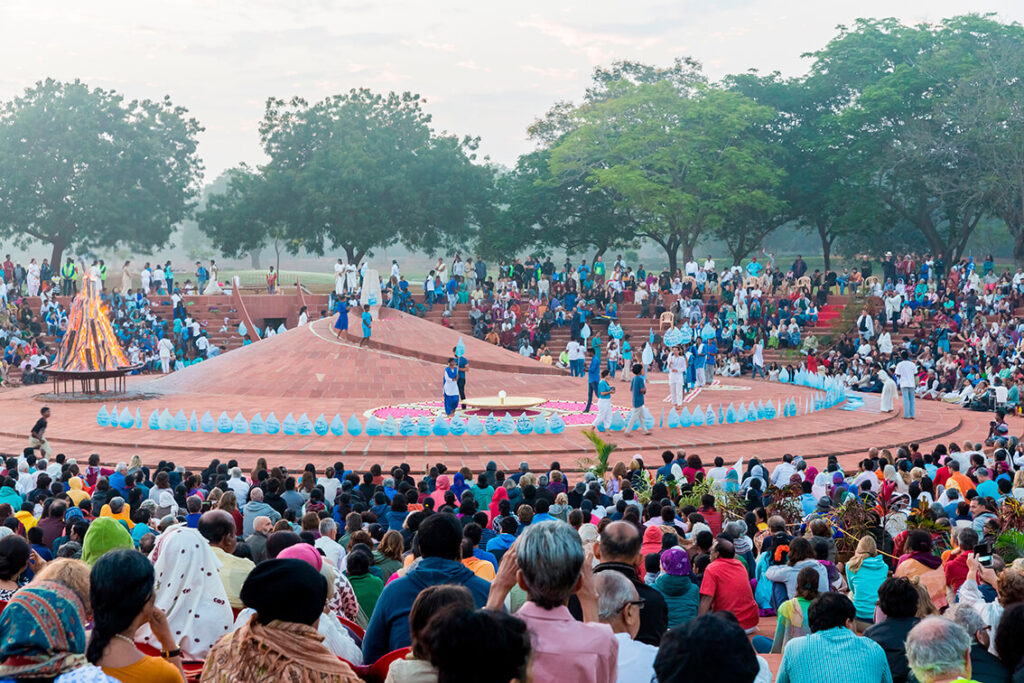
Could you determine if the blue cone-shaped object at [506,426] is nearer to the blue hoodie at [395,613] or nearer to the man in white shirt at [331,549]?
the man in white shirt at [331,549]

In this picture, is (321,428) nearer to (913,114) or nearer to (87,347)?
(87,347)

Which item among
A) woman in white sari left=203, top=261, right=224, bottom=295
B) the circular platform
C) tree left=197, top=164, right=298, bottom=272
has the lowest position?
the circular platform

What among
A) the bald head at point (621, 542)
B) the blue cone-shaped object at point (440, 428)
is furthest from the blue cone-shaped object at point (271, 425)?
the bald head at point (621, 542)

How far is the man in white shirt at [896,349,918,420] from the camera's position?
19698 millimetres

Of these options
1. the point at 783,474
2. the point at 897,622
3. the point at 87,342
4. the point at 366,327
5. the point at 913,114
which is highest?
the point at 913,114

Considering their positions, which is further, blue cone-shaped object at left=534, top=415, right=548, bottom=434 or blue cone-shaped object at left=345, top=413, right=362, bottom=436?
blue cone-shaped object at left=534, top=415, right=548, bottom=434

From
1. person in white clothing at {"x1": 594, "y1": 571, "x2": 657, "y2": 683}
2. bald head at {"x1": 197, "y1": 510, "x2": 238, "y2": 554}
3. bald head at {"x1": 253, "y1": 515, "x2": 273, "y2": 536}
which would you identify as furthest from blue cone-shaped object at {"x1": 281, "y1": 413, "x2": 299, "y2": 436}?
person in white clothing at {"x1": 594, "y1": 571, "x2": 657, "y2": 683}

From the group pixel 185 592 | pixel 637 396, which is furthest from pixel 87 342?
pixel 185 592

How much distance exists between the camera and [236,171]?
43.5 meters

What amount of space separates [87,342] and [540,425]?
33.9 ft

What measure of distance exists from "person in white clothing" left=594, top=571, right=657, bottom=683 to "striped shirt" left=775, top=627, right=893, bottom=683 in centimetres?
68

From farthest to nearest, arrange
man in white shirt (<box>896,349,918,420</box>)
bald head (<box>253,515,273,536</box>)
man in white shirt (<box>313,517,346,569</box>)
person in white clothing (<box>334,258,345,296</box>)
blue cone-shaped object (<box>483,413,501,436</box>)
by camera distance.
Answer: person in white clothing (<box>334,258,345,296</box>), man in white shirt (<box>896,349,918,420</box>), blue cone-shaped object (<box>483,413,501,436</box>), bald head (<box>253,515,273,536</box>), man in white shirt (<box>313,517,346,569</box>)

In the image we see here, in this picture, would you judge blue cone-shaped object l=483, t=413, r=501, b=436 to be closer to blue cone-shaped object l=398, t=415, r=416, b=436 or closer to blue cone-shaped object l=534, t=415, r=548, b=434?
blue cone-shaped object l=534, t=415, r=548, b=434

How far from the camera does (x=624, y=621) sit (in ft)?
14.1
